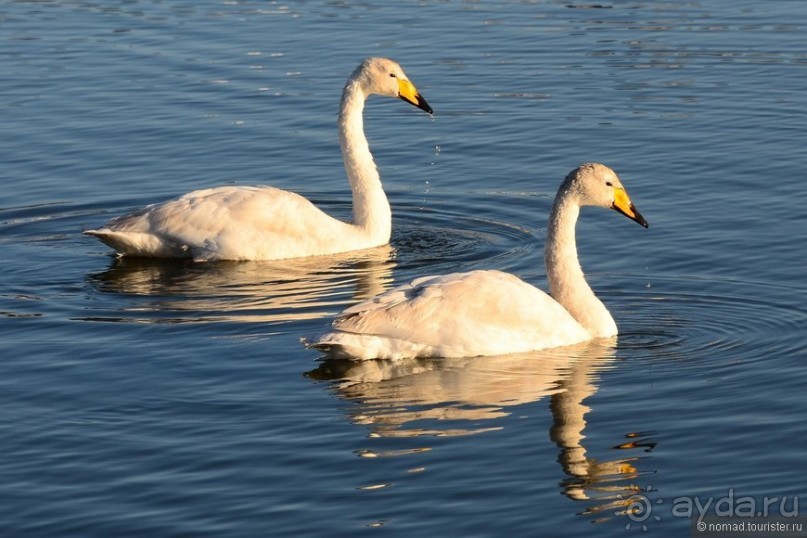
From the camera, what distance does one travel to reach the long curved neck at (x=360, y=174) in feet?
55.0

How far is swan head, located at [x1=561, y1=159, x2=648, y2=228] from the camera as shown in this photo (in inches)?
522

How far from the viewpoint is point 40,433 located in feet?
36.2

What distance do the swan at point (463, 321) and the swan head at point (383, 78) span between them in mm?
5048

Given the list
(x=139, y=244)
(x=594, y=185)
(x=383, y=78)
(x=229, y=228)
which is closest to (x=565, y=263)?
(x=594, y=185)

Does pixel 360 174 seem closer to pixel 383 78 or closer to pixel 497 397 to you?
pixel 383 78

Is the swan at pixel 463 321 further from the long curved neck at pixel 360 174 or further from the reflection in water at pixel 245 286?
the long curved neck at pixel 360 174

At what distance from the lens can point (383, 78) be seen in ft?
57.3

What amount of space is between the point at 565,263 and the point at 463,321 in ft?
4.08

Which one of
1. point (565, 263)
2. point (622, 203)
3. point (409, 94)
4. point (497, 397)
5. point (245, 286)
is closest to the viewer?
point (497, 397)

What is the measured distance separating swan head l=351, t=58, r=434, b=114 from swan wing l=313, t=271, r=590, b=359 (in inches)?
202

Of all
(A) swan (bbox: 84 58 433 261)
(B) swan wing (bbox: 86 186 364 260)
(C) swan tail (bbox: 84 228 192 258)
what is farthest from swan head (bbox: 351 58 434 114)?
(C) swan tail (bbox: 84 228 192 258)

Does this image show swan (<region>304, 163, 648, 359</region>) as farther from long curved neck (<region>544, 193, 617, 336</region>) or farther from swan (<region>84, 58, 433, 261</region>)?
swan (<region>84, 58, 433, 261</region>)

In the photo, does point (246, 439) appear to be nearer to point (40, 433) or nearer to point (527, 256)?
point (40, 433)

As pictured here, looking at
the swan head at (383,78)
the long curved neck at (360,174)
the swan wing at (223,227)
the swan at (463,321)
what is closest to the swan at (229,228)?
the swan wing at (223,227)
